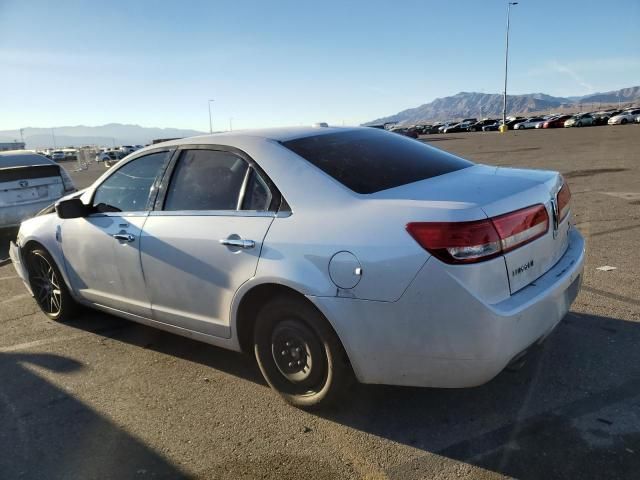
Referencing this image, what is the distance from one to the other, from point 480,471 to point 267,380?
52.2 inches

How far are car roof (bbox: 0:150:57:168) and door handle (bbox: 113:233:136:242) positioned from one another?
5.73 meters

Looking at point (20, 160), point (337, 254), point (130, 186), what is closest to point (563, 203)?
point (337, 254)

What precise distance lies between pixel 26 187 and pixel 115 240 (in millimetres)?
5361

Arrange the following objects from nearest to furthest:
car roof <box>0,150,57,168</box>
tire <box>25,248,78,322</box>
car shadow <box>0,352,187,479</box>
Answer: car shadow <box>0,352,187,479</box> → tire <box>25,248,78,322</box> → car roof <box>0,150,57,168</box>

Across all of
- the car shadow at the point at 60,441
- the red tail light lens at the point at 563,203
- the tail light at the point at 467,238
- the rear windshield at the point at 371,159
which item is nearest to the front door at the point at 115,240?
the car shadow at the point at 60,441

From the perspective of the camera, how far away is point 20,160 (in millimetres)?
8734

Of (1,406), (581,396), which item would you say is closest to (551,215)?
(581,396)

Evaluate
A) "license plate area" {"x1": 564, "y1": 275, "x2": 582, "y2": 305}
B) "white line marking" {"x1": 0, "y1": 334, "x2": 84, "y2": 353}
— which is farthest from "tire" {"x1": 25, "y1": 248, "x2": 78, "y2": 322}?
"license plate area" {"x1": 564, "y1": 275, "x2": 582, "y2": 305}

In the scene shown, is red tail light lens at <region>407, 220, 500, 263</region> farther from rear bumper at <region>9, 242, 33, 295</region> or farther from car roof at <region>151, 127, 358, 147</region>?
rear bumper at <region>9, 242, 33, 295</region>

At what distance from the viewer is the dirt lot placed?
252cm

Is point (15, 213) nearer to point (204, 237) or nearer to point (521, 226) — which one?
point (204, 237)

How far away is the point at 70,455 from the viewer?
2785 mm

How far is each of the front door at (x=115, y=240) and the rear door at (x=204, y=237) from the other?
160mm

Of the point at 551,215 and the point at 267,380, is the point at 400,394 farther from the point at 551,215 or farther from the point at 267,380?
the point at 551,215
